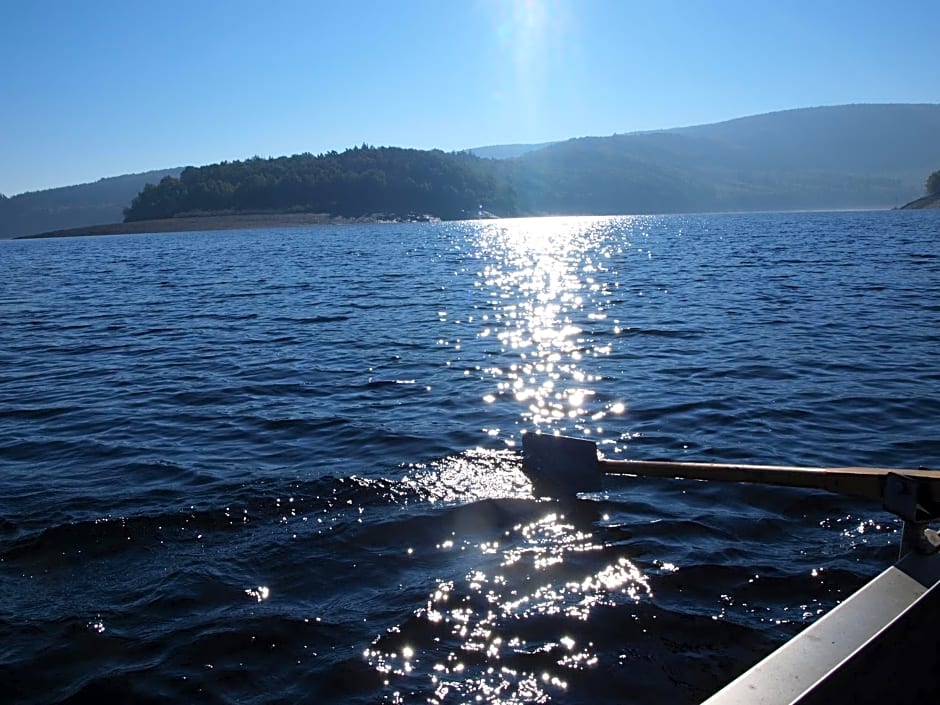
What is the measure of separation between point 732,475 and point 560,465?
8.07ft

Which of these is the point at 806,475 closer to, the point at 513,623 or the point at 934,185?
the point at 513,623

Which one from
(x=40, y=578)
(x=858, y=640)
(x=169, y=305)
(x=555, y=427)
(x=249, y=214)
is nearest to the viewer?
(x=858, y=640)

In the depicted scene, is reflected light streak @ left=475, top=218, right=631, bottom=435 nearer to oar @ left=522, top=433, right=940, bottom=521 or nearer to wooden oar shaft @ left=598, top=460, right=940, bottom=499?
oar @ left=522, top=433, right=940, bottom=521

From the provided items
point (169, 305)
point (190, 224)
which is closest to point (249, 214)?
point (190, 224)

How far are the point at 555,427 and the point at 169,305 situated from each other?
1963 cm

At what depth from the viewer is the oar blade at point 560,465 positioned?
7398 millimetres

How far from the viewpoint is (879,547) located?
21.0ft

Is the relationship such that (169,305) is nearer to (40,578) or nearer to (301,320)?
(301,320)

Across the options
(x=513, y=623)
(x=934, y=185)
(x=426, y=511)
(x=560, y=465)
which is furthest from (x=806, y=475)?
(x=934, y=185)

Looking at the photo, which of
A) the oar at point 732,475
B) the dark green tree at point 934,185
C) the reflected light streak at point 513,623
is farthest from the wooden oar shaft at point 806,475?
the dark green tree at point 934,185

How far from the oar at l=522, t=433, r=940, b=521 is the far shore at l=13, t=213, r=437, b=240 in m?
133

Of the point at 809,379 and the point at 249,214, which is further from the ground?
the point at 249,214

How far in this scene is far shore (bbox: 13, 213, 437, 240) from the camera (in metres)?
134

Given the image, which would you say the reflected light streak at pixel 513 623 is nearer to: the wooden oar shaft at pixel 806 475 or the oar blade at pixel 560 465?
the oar blade at pixel 560 465
